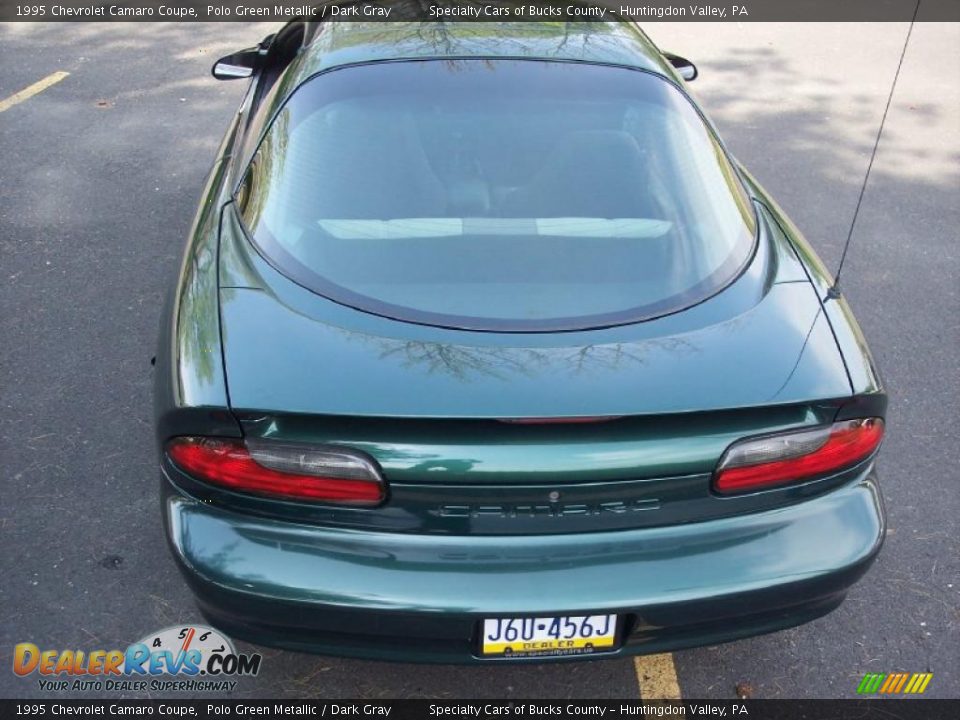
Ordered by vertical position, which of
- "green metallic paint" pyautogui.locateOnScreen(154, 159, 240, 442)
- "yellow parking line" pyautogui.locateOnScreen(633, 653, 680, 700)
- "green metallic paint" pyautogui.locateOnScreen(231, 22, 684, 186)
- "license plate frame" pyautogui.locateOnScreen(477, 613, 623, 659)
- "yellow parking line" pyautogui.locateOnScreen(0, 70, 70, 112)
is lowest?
"yellow parking line" pyautogui.locateOnScreen(633, 653, 680, 700)

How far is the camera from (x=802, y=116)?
6.49 metres

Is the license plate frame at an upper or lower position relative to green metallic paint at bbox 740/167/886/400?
lower

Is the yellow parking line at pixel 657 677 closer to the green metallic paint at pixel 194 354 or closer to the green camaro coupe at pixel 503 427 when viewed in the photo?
the green camaro coupe at pixel 503 427

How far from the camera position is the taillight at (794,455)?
6.40 feet

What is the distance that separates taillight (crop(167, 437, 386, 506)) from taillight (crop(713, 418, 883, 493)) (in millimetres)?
752

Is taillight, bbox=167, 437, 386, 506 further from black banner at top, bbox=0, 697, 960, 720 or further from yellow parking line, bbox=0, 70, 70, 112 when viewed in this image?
yellow parking line, bbox=0, 70, 70, 112

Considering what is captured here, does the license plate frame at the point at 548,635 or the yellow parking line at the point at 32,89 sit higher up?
the license plate frame at the point at 548,635

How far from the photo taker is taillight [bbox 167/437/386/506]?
6.20ft

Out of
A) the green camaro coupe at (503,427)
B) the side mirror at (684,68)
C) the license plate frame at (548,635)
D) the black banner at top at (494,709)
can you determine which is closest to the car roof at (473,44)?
the green camaro coupe at (503,427)

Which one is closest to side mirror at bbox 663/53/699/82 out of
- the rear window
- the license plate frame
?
the rear window

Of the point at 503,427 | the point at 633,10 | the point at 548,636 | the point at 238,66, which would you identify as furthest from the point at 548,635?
the point at 633,10

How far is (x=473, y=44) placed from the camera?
2877mm

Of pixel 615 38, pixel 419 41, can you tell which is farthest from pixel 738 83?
pixel 419 41

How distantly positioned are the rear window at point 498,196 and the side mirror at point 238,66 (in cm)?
146
